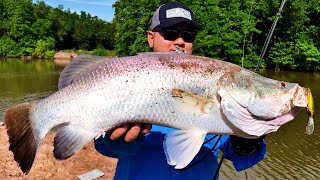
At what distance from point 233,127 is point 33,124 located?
1372mm

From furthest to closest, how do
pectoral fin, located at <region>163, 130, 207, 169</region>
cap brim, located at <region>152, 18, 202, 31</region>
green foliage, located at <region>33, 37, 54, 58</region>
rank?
green foliage, located at <region>33, 37, 54, 58</region>, cap brim, located at <region>152, 18, 202, 31</region>, pectoral fin, located at <region>163, 130, 207, 169</region>

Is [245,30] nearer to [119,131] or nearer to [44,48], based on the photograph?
[119,131]

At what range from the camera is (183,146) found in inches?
93.1

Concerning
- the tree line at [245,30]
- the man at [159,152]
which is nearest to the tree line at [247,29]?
the tree line at [245,30]

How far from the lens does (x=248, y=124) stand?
239cm

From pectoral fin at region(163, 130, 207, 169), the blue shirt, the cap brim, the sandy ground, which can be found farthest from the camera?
the sandy ground

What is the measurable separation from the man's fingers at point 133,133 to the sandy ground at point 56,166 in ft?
21.1

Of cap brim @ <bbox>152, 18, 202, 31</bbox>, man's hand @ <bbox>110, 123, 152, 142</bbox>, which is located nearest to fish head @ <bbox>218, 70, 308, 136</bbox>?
man's hand @ <bbox>110, 123, 152, 142</bbox>

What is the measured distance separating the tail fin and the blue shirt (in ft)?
1.63

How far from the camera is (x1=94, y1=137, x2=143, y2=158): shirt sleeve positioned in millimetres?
2635

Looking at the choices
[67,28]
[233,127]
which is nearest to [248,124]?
[233,127]

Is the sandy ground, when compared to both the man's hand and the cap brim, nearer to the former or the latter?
the cap brim

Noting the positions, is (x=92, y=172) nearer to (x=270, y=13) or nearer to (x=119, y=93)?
(x=119, y=93)

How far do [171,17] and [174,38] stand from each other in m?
0.20
